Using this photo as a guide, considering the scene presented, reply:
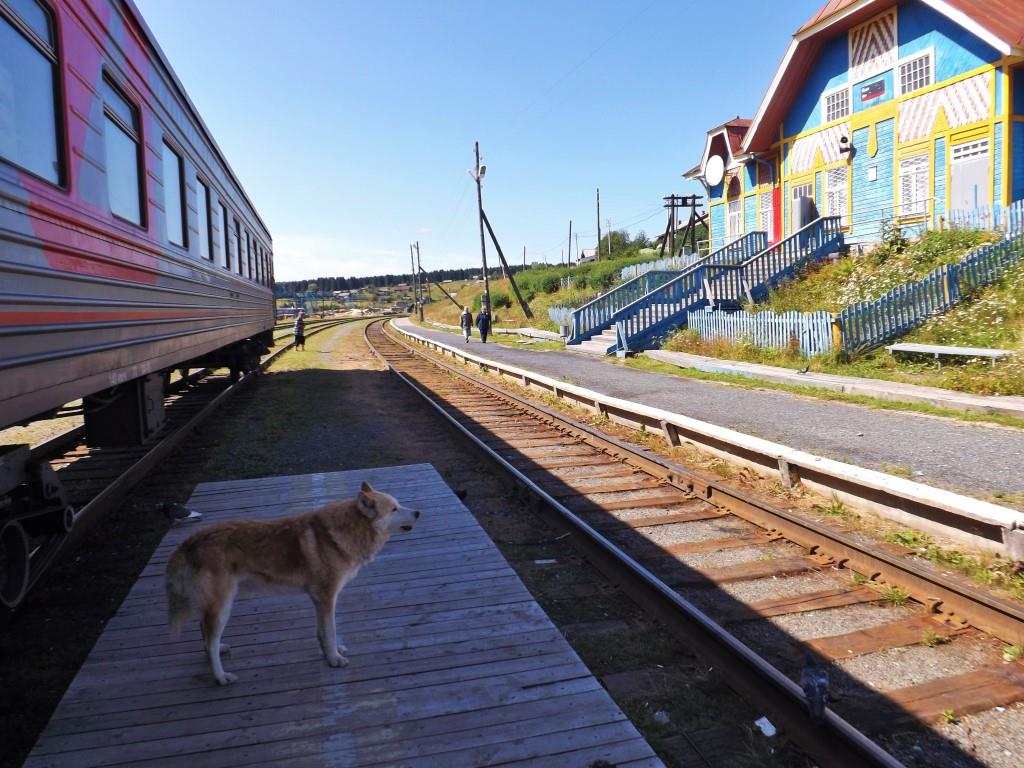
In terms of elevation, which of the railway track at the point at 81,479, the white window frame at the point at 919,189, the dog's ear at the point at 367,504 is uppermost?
the white window frame at the point at 919,189

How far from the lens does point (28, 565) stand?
4.17 metres

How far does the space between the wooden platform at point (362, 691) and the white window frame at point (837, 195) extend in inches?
819

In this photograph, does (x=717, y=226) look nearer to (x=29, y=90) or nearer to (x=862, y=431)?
(x=862, y=431)

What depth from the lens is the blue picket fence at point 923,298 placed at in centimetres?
1388

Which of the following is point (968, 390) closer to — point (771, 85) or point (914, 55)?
point (914, 55)

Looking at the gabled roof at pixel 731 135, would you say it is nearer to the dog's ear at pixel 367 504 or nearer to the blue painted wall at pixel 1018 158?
the blue painted wall at pixel 1018 158

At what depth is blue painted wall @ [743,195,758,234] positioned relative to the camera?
1026 inches

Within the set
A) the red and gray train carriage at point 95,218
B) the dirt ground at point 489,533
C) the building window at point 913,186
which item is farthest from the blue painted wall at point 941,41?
the red and gray train carriage at point 95,218

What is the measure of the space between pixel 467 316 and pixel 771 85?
14805 millimetres

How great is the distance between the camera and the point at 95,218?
181 inches

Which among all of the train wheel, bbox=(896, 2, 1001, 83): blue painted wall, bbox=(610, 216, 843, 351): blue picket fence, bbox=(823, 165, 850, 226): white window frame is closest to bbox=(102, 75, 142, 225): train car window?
the train wheel

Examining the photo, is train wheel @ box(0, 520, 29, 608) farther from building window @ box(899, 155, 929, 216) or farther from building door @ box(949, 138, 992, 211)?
building window @ box(899, 155, 929, 216)

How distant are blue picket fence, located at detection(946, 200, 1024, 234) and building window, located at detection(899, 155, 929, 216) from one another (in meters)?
1.11

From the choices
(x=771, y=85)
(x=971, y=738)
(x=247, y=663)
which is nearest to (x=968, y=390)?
(x=971, y=738)
